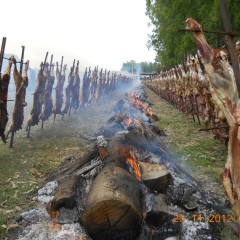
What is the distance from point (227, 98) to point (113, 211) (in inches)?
86.5

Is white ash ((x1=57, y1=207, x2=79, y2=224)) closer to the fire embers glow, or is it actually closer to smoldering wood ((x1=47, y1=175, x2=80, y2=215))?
smoldering wood ((x1=47, y1=175, x2=80, y2=215))

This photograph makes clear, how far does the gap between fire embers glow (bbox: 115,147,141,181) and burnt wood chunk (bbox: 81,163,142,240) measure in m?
0.76

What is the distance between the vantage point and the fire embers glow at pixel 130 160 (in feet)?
17.4

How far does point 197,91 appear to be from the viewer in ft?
37.4

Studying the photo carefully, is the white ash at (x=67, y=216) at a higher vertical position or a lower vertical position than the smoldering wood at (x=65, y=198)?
lower

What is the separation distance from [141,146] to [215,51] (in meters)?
3.85

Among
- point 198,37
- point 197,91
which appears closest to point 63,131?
point 197,91

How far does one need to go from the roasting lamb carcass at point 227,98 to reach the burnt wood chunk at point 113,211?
150cm

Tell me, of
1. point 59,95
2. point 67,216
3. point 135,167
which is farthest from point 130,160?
point 59,95

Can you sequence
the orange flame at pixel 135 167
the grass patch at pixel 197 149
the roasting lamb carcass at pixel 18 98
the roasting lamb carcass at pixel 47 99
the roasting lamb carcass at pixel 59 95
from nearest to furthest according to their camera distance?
the orange flame at pixel 135 167
the grass patch at pixel 197 149
the roasting lamb carcass at pixel 18 98
the roasting lamb carcass at pixel 47 99
the roasting lamb carcass at pixel 59 95

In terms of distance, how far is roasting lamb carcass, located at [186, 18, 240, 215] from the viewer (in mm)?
3006

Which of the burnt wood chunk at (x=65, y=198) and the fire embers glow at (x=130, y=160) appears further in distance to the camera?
the fire embers glow at (x=130, y=160)

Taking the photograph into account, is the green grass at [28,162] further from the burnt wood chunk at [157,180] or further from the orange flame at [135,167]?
the burnt wood chunk at [157,180]

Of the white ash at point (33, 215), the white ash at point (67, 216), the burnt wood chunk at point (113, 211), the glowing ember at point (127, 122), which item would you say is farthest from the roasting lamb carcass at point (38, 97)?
the burnt wood chunk at point (113, 211)
